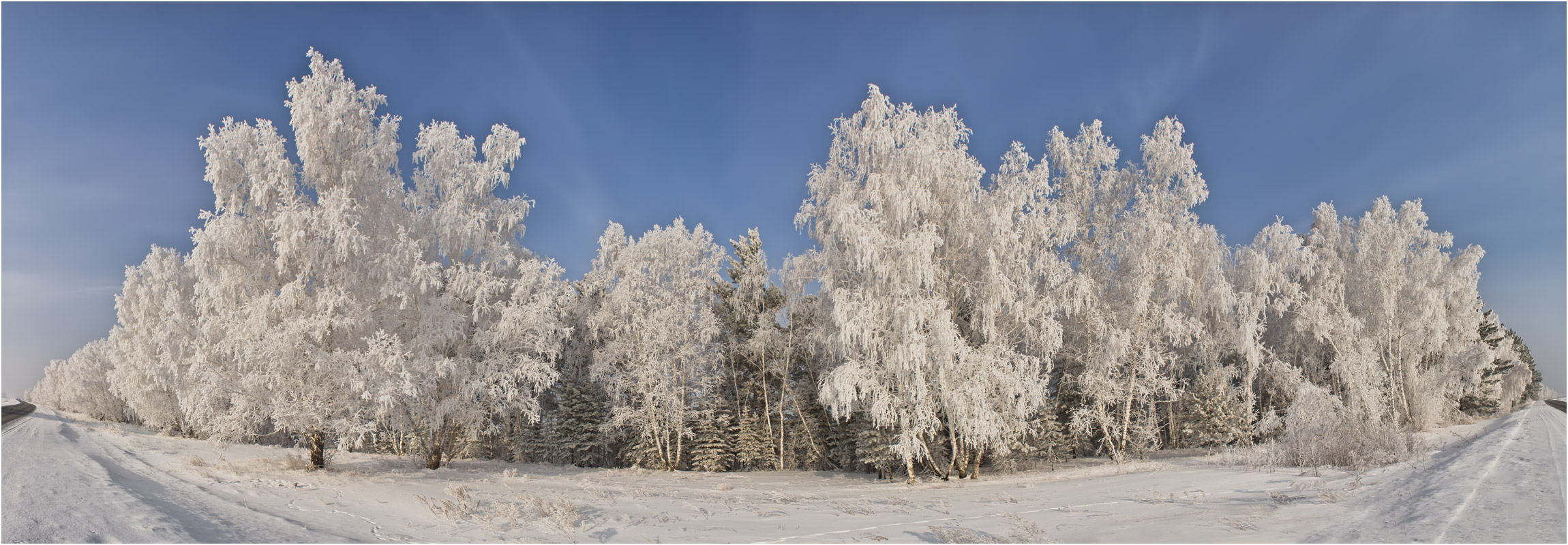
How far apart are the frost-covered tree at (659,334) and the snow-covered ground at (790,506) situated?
7476 mm

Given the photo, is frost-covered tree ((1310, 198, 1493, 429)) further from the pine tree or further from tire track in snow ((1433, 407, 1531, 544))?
the pine tree

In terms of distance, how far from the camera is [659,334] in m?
21.8

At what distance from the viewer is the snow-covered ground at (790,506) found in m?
6.19

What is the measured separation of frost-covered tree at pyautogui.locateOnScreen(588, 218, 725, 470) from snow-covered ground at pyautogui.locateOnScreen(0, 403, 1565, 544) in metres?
7.48

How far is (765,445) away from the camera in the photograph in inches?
952

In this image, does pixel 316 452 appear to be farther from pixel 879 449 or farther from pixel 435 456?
pixel 879 449

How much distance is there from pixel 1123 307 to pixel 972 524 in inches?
540

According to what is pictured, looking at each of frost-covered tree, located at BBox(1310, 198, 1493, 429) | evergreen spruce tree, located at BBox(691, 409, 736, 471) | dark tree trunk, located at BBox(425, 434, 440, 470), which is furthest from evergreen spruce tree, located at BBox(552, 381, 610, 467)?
frost-covered tree, located at BBox(1310, 198, 1493, 429)

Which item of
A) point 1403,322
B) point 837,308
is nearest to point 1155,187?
point 837,308

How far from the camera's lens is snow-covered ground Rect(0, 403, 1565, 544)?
619cm

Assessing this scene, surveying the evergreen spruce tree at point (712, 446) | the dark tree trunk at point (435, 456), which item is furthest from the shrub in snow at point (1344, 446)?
the dark tree trunk at point (435, 456)

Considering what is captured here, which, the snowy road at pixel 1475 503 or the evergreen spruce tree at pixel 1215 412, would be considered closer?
the snowy road at pixel 1475 503

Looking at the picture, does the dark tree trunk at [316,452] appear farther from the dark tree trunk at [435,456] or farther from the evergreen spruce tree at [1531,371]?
the evergreen spruce tree at [1531,371]

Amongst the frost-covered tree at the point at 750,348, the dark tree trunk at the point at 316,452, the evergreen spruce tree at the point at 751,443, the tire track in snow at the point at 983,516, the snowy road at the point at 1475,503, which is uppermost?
the frost-covered tree at the point at 750,348
